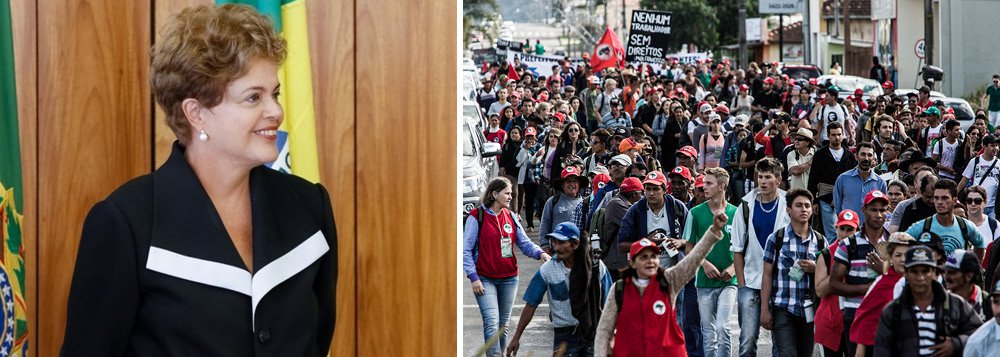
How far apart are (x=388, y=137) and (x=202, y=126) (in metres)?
0.90

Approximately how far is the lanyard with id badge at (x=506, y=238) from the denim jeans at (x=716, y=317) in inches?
54.0

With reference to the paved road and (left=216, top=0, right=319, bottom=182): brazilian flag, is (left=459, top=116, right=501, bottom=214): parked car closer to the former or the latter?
the paved road

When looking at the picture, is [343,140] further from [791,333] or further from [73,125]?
[791,333]

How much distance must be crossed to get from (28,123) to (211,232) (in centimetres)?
91

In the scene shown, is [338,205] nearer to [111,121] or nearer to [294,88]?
[294,88]

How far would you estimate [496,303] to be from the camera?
11.4 metres

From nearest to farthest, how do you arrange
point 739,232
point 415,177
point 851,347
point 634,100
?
point 415,177 < point 851,347 < point 739,232 < point 634,100

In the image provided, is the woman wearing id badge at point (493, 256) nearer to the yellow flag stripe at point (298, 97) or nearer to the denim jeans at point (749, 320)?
the denim jeans at point (749, 320)

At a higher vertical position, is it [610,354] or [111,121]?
[111,121]

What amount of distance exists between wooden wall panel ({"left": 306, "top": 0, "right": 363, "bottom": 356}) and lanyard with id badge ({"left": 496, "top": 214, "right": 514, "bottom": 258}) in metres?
7.51

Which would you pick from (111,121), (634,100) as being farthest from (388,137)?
(634,100)

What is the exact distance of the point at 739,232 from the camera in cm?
1112

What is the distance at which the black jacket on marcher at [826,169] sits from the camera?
16.4 m

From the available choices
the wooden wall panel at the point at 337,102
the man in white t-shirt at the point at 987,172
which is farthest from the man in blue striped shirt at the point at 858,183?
the wooden wall panel at the point at 337,102
